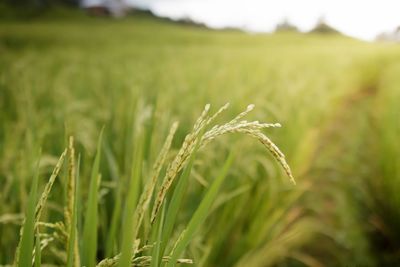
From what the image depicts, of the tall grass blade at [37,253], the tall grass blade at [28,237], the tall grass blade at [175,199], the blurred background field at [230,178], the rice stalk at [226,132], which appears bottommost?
the blurred background field at [230,178]

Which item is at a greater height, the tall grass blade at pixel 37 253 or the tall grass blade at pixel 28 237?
the tall grass blade at pixel 28 237

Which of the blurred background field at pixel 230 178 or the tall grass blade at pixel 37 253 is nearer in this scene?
the tall grass blade at pixel 37 253

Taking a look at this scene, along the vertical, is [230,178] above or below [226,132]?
below

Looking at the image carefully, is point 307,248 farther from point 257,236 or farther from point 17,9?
point 17,9

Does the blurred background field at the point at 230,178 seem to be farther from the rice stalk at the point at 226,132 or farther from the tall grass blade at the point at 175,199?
the rice stalk at the point at 226,132

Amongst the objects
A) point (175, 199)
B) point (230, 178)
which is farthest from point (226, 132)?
point (230, 178)

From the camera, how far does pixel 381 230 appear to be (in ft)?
7.73

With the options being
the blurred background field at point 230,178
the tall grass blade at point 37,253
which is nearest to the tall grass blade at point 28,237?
the tall grass blade at point 37,253

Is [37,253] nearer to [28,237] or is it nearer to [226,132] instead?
[28,237]

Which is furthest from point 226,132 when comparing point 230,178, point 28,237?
point 230,178

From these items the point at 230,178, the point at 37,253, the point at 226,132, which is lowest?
the point at 230,178

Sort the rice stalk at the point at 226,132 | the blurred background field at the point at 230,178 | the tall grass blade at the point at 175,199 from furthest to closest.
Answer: the blurred background field at the point at 230,178, the tall grass blade at the point at 175,199, the rice stalk at the point at 226,132

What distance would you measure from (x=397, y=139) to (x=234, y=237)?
3.57 ft

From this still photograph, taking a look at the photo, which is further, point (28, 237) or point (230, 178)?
point (230, 178)
